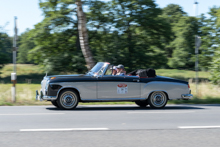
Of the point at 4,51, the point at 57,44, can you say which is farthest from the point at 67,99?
the point at 4,51

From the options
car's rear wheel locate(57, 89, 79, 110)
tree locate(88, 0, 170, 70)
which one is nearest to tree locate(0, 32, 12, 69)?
tree locate(88, 0, 170, 70)

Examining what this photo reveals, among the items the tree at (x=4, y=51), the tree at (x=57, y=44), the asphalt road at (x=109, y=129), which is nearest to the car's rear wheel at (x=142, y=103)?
the asphalt road at (x=109, y=129)

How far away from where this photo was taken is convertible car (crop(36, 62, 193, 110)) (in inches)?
416

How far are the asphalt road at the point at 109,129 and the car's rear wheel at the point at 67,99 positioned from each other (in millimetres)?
892

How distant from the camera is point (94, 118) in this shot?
877 centimetres

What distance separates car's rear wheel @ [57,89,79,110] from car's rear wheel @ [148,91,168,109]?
8.58 feet

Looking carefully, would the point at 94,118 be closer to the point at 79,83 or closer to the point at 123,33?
the point at 79,83

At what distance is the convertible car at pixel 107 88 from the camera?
10570 mm

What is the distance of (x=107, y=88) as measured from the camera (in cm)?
1080

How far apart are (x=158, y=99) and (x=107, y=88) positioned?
6.25 feet

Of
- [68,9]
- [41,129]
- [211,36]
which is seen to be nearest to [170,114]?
[41,129]

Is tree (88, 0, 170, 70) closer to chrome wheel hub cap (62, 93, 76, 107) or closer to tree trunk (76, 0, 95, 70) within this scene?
tree trunk (76, 0, 95, 70)

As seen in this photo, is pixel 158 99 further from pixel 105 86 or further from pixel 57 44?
pixel 57 44

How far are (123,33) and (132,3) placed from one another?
2.76 m
